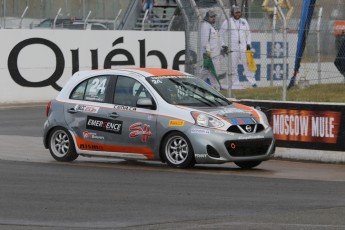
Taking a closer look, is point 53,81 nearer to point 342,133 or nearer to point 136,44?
point 136,44

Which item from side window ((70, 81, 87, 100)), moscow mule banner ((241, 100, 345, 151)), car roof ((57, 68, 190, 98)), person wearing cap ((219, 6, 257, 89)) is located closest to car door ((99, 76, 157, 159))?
car roof ((57, 68, 190, 98))

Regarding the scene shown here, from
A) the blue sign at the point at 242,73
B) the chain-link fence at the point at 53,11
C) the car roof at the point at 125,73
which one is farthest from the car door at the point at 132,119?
the chain-link fence at the point at 53,11

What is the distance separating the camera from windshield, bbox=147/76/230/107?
15609mm

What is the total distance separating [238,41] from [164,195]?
7.47 metres

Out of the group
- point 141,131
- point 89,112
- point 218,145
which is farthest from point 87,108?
point 218,145

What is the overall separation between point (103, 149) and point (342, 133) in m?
3.65

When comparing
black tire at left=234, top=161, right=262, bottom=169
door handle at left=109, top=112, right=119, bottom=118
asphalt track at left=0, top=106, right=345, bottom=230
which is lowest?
black tire at left=234, top=161, right=262, bottom=169

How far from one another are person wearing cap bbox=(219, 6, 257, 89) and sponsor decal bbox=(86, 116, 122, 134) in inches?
152

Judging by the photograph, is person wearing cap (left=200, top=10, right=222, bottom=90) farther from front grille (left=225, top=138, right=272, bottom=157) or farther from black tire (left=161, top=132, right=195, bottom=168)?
black tire (left=161, top=132, right=195, bottom=168)

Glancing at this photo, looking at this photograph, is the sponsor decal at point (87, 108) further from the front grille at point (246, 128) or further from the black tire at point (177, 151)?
the front grille at point (246, 128)

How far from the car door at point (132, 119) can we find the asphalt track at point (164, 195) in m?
0.33

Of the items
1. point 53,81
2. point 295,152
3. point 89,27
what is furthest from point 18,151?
point 89,27

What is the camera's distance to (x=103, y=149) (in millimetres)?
15898

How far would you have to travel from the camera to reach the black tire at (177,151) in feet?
49.2
